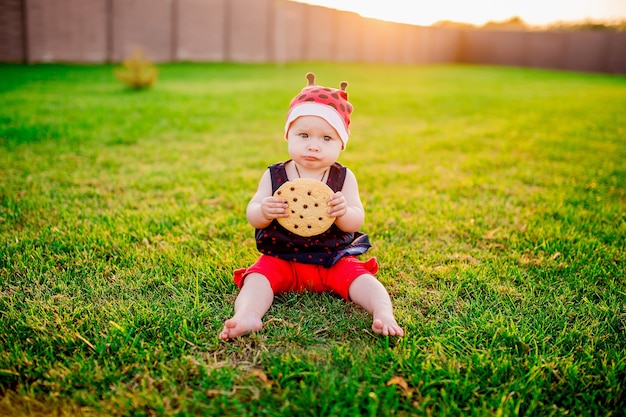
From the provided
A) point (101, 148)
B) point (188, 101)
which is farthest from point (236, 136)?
point (188, 101)

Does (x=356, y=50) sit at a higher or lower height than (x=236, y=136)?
higher

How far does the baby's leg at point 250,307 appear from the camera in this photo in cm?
178

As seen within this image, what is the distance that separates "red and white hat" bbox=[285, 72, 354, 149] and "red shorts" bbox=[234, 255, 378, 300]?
0.56 meters

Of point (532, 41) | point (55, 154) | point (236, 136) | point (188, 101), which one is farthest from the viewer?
point (532, 41)

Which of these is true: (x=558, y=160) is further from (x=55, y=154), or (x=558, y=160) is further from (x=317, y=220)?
(x=55, y=154)

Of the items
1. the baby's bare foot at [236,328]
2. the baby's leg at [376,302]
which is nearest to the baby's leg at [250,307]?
the baby's bare foot at [236,328]

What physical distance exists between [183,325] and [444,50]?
27.8 metres

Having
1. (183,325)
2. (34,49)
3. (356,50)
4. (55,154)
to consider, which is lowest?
(183,325)

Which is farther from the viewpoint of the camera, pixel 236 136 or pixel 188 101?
pixel 188 101

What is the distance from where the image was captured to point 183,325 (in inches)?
72.1

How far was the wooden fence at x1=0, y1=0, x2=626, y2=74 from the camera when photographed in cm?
1289

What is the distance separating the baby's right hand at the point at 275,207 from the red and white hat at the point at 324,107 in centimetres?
35

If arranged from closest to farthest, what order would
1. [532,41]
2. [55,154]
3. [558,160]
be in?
[55,154]
[558,160]
[532,41]

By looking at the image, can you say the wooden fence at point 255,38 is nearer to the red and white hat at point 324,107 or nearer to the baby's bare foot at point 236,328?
the red and white hat at point 324,107
